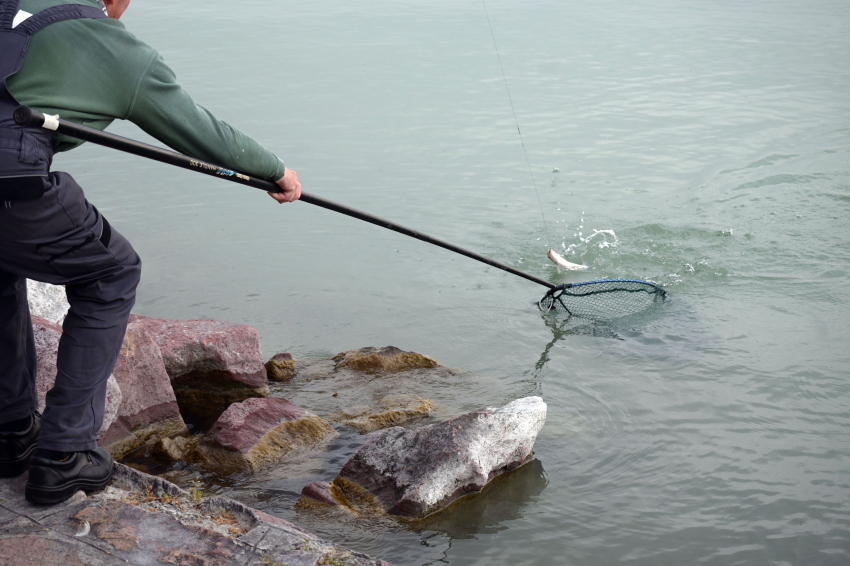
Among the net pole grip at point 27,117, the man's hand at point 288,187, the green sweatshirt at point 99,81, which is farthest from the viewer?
the man's hand at point 288,187

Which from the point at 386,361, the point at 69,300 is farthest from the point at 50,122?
the point at 386,361

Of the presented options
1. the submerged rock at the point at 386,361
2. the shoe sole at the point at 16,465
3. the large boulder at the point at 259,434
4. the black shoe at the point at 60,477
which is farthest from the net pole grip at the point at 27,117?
the submerged rock at the point at 386,361

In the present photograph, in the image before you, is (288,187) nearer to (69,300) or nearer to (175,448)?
(69,300)

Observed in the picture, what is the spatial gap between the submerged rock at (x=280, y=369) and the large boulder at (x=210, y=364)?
0.79ft

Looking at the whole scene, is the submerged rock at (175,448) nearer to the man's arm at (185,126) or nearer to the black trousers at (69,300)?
→ the black trousers at (69,300)

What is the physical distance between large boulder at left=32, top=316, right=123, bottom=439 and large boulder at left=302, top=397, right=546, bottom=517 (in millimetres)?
1092

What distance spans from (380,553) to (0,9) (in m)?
2.64

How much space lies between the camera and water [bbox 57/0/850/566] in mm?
4191

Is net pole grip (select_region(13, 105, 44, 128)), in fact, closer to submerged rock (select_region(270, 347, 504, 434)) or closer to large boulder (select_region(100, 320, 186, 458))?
large boulder (select_region(100, 320, 186, 458))

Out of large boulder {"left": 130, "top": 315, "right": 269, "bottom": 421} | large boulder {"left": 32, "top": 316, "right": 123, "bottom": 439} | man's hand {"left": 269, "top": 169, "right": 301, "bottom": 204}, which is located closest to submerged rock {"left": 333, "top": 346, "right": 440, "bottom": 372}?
large boulder {"left": 130, "top": 315, "right": 269, "bottom": 421}

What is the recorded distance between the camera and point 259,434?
14.2ft

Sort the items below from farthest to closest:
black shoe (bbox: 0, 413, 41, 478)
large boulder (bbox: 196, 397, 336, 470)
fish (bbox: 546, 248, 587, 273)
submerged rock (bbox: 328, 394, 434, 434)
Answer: fish (bbox: 546, 248, 587, 273) → submerged rock (bbox: 328, 394, 434, 434) → large boulder (bbox: 196, 397, 336, 470) → black shoe (bbox: 0, 413, 41, 478)

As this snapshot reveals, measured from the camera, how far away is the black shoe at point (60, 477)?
2785 mm

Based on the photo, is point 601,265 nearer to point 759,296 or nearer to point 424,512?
point 759,296
